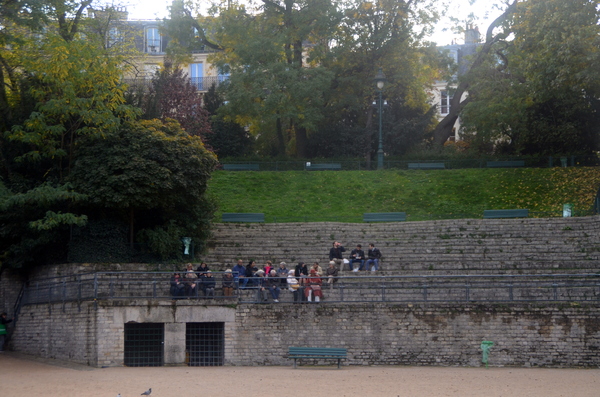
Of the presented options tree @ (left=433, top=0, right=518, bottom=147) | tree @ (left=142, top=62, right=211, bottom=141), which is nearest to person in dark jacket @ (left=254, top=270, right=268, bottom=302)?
tree @ (left=142, top=62, right=211, bottom=141)

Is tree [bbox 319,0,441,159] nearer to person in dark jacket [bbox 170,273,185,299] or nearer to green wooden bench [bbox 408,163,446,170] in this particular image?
green wooden bench [bbox 408,163,446,170]

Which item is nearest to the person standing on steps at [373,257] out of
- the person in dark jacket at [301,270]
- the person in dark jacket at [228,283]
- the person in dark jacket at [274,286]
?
the person in dark jacket at [301,270]

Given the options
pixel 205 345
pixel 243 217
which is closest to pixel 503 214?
pixel 243 217

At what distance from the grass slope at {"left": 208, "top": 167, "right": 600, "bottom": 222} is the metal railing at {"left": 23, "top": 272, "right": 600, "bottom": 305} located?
987 centimetres

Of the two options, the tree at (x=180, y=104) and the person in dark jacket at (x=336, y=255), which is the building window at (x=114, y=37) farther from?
the person in dark jacket at (x=336, y=255)

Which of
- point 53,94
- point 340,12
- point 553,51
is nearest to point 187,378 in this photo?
point 53,94

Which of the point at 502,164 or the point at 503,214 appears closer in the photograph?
the point at 503,214

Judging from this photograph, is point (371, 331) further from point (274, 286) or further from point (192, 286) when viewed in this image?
point (192, 286)

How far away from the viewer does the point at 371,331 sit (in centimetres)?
2298

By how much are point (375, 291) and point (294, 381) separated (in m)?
5.46

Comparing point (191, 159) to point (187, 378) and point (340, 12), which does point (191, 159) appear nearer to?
point (187, 378)

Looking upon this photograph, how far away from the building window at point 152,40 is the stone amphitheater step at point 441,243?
30420 mm

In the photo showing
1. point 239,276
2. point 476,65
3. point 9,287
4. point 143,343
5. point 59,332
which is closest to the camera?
point 143,343

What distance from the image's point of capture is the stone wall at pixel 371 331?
73.6 feet
